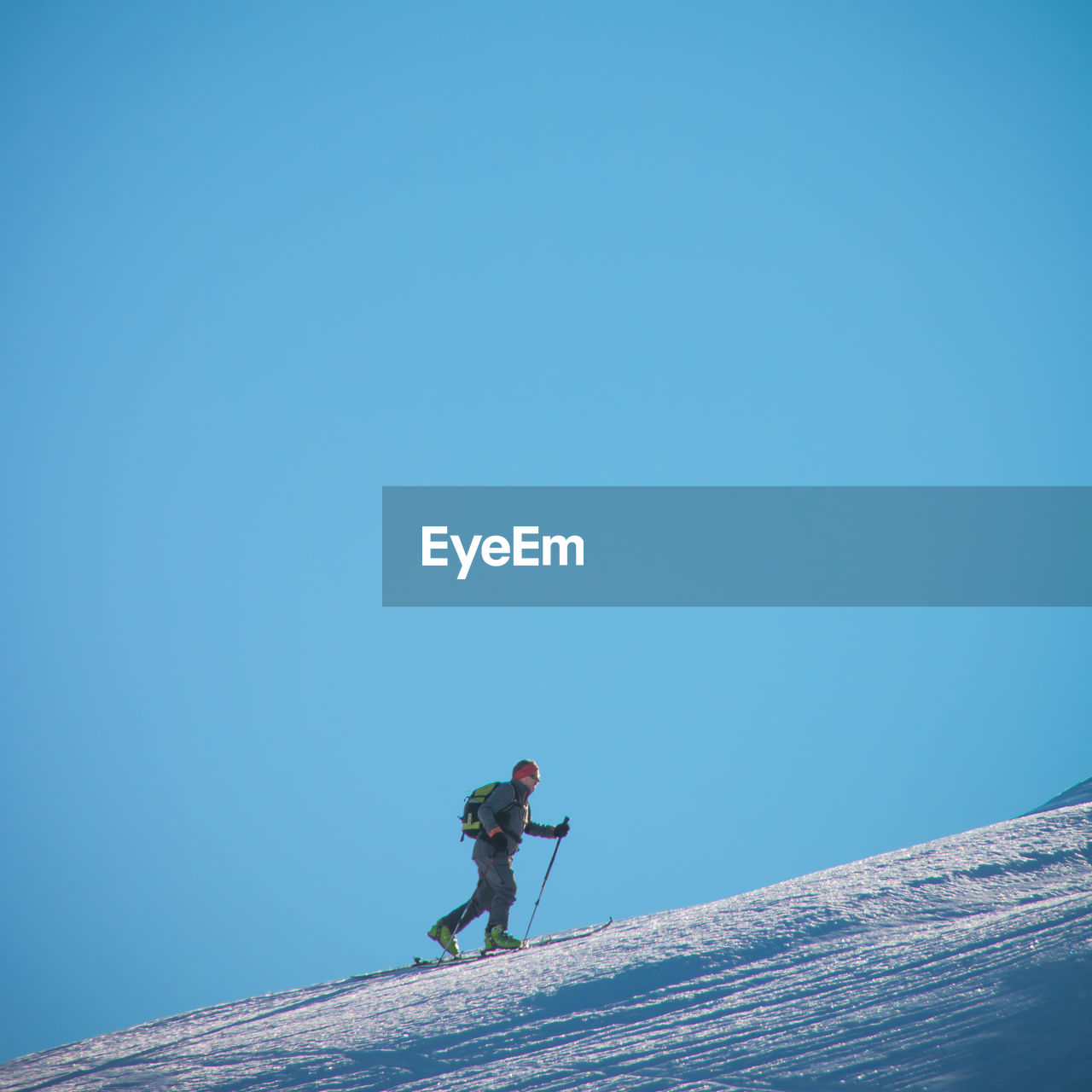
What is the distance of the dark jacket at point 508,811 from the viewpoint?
880 cm

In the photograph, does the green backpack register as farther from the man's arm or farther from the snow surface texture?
the snow surface texture

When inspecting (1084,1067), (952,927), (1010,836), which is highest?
(1010,836)

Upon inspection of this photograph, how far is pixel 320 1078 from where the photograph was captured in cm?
504

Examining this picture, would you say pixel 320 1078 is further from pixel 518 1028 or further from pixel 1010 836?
pixel 1010 836

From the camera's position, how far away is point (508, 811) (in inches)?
349

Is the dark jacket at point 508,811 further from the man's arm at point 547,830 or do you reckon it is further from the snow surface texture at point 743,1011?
the snow surface texture at point 743,1011

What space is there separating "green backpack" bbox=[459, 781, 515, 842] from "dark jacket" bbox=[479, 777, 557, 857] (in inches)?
2.5

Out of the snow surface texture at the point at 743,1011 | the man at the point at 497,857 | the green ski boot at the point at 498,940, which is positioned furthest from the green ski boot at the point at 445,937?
the snow surface texture at the point at 743,1011

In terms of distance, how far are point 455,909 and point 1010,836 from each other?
5.23 meters

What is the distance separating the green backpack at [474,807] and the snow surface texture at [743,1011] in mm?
1435

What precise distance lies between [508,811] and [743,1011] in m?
4.05

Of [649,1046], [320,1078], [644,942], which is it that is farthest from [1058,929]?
[320,1078]

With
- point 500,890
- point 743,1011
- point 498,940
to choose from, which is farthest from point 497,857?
point 743,1011

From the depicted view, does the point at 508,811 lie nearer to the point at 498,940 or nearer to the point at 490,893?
the point at 490,893
